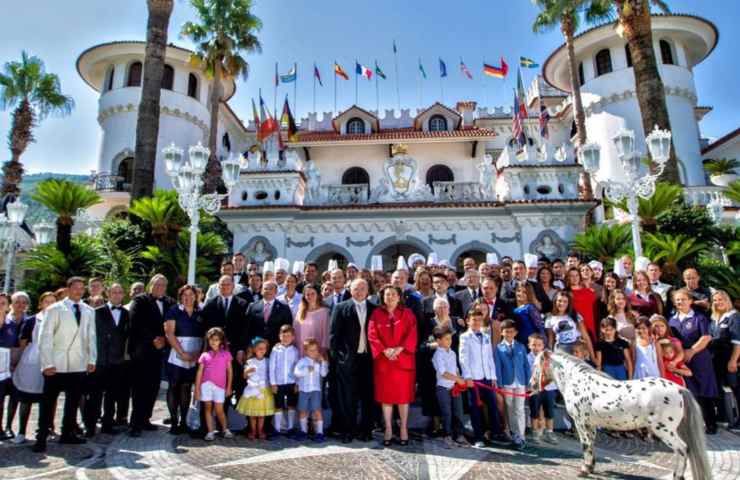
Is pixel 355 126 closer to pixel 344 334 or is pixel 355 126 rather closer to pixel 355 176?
pixel 355 176

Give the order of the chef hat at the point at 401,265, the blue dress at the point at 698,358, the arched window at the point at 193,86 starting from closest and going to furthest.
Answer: the blue dress at the point at 698,358, the chef hat at the point at 401,265, the arched window at the point at 193,86

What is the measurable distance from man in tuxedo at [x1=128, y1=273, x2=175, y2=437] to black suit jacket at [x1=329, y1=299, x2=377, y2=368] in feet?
7.71

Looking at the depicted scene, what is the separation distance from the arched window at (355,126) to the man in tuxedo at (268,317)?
19642mm

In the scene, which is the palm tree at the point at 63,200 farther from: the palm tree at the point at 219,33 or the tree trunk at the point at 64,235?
the palm tree at the point at 219,33

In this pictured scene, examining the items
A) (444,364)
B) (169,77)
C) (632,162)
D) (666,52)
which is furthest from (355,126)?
(444,364)

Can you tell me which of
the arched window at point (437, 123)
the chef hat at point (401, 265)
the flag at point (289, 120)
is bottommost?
the chef hat at point (401, 265)

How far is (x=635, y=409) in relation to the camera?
4160 millimetres

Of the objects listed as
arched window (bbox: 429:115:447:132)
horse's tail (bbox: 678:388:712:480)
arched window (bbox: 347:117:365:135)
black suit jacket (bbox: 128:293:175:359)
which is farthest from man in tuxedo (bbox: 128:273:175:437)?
arched window (bbox: 429:115:447:132)

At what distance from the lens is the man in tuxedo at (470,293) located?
6898 mm

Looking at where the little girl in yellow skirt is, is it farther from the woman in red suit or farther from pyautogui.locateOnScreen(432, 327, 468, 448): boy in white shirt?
pyautogui.locateOnScreen(432, 327, 468, 448): boy in white shirt

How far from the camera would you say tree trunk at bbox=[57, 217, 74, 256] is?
41.4 ft

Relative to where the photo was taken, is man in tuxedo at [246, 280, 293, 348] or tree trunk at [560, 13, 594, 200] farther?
tree trunk at [560, 13, 594, 200]

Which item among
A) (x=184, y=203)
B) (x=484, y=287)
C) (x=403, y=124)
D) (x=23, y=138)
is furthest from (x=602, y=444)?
(x=23, y=138)

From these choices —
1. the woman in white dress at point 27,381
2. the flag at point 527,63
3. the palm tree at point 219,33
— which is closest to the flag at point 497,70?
the flag at point 527,63
